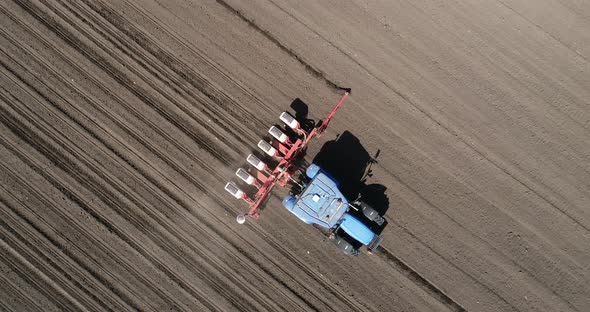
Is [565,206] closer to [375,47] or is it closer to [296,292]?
[375,47]

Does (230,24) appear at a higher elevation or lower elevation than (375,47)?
lower

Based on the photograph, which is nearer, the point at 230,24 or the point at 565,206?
the point at 565,206

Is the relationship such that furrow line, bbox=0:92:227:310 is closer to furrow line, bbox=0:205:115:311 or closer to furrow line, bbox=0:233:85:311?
furrow line, bbox=0:205:115:311

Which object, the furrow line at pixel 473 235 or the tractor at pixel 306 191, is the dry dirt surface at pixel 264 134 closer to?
the furrow line at pixel 473 235

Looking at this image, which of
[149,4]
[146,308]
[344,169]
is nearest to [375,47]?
[344,169]

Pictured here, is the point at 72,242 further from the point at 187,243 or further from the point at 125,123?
the point at 125,123

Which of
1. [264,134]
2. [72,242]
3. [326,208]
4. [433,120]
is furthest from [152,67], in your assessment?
[433,120]

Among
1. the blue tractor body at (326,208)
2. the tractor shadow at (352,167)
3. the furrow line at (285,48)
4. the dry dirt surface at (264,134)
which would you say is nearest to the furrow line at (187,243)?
the dry dirt surface at (264,134)
